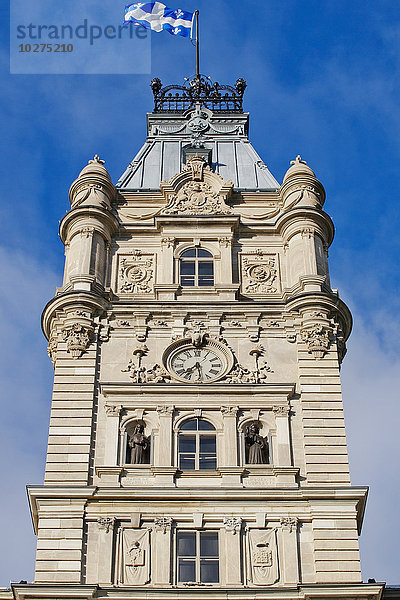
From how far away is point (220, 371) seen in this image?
39031 millimetres

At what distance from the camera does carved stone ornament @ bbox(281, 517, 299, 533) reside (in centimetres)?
3406

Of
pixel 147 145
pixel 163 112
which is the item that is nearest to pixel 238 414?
pixel 147 145

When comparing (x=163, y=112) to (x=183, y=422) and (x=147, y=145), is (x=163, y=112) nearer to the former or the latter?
(x=147, y=145)

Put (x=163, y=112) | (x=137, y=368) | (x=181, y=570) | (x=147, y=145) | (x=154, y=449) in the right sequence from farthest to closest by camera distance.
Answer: (x=163, y=112), (x=147, y=145), (x=137, y=368), (x=154, y=449), (x=181, y=570)

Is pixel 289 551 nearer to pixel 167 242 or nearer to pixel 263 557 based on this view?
pixel 263 557

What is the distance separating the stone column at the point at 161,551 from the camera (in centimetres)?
3297

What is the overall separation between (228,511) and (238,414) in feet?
13.4

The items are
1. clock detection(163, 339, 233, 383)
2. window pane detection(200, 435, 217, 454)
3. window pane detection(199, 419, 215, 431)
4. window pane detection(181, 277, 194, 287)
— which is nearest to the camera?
window pane detection(200, 435, 217, 454)

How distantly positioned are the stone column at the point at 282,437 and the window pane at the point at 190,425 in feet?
9.15

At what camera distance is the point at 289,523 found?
3416 centimetres

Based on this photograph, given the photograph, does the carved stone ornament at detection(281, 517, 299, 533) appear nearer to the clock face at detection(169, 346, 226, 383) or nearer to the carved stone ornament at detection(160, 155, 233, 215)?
the clock face at detection(169, 346, 226, 383)

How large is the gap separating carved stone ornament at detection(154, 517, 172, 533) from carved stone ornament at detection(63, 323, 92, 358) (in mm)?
Result: 7663

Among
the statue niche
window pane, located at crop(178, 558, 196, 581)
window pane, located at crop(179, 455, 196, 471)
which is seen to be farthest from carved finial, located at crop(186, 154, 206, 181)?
window pane, located at crop(178, 558, 196, 581)

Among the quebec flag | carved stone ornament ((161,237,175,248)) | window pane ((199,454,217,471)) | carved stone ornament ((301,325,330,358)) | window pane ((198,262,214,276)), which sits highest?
the quebec flag
